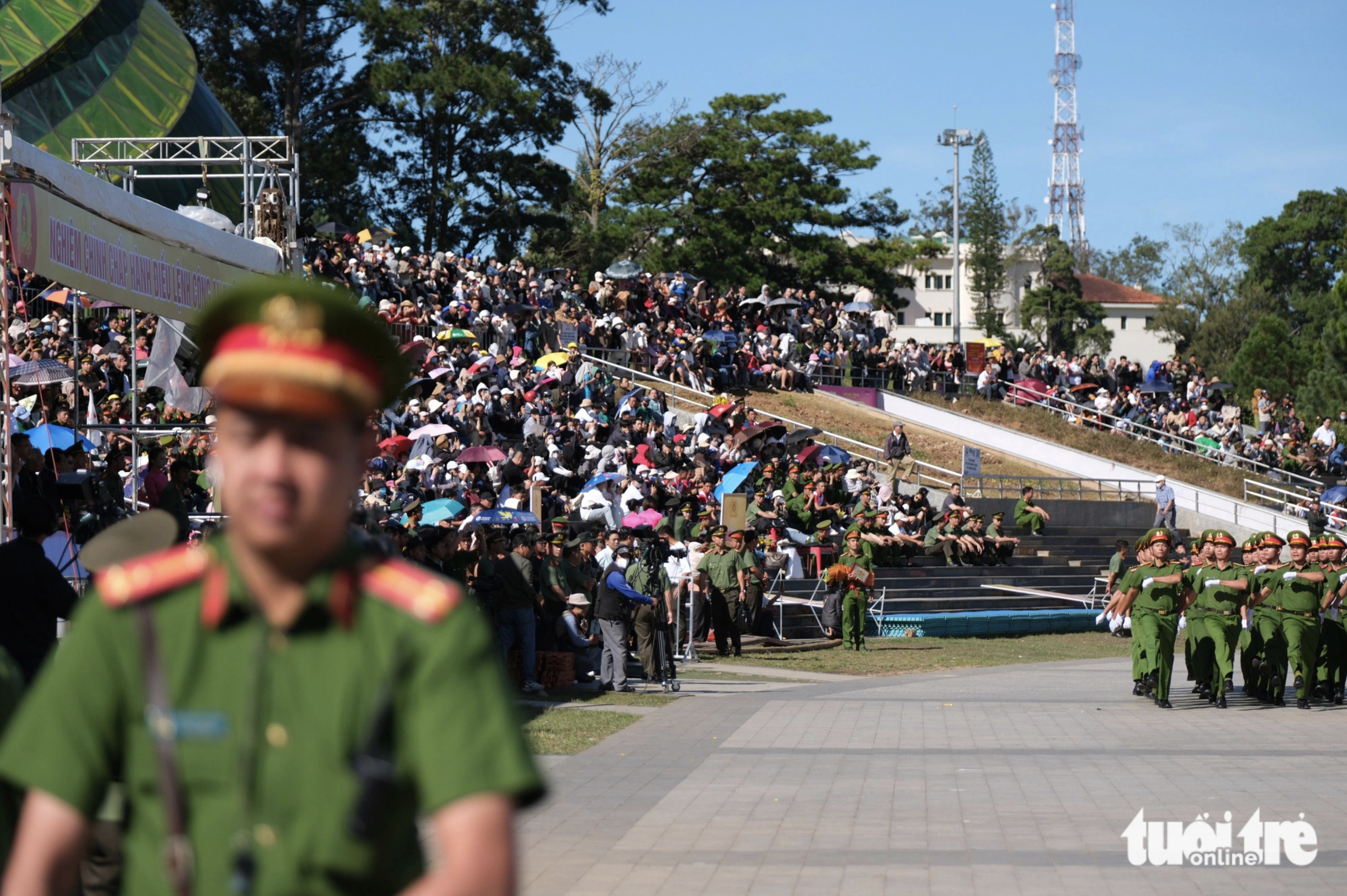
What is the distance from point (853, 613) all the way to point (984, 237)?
62.2 m

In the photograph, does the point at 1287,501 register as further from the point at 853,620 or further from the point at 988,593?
the point at 853,620

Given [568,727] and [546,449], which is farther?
[546,449]

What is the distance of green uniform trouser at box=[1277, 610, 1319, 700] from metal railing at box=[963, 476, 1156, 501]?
18.8m

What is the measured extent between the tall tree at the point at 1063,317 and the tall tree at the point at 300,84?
40376mm

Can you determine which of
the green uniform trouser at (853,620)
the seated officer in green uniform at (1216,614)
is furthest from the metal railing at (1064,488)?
the seated officer in green uniform at (1216,614)

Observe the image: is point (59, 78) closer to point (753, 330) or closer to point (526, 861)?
point (753, 330)

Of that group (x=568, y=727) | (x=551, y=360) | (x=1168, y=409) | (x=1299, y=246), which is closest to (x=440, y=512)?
(x=568, y=727)

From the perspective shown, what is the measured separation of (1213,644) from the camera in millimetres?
16531

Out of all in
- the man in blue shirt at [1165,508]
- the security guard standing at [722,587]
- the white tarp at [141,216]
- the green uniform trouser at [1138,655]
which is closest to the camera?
the white tarp at [141,216]

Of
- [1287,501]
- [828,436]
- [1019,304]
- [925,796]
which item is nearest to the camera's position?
[925,796]

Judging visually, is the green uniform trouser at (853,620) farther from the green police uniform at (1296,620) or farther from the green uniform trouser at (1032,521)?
the green uniform trouser at (1032,521)

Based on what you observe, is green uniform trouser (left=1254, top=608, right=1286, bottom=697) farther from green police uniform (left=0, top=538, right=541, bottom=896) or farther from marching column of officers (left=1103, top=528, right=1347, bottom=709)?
green police uniform (left=0, top=538, right=541, bottom=896)

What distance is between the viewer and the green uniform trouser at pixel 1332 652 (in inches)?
667

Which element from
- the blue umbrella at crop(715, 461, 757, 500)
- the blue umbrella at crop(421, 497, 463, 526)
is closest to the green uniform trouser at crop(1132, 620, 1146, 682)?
the blue umbrella at crop(421, 497, 463, 526)
